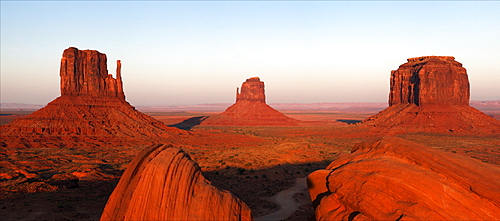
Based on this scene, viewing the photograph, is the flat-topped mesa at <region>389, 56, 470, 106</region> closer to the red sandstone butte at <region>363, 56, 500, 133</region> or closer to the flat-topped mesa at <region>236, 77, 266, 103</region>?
the red sandstone butte at <region>363, 56, 500, 133</region>

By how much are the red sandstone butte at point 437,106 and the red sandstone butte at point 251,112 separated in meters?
52.7

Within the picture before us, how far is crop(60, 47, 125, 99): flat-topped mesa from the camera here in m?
71.9

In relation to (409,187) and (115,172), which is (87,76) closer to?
(115,172)

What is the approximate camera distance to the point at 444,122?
8488 centimetres

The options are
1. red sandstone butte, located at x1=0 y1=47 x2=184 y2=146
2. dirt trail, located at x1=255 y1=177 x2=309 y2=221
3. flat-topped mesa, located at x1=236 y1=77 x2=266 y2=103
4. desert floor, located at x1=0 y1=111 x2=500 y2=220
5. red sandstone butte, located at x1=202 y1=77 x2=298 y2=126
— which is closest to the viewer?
dirt trail, located at x1=255 y1=177 x2=309 y2=221

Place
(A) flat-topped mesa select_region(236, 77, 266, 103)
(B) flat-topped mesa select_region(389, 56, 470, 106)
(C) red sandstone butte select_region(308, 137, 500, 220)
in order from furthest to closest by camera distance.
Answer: (A) flat-topped mesa select_region(236, 77, 266, 103), (B) flat-topped mesa select_region(389, 56, 470, 106), (C) red sandstone butte select_region(308, 137, 500, 220)

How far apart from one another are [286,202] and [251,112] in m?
132

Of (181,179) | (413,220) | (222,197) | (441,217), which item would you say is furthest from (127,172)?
(441,217)

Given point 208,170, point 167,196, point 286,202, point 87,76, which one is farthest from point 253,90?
point 167,196

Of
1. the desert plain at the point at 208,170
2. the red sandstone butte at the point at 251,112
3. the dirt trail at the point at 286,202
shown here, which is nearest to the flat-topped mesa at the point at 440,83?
the desert plain at the point at 208,170

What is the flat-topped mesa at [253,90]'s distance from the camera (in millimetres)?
165250

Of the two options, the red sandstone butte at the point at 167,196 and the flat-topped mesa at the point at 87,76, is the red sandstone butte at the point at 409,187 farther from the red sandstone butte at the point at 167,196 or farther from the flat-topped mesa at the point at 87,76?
the flat-topped mesa at the point at 87,76

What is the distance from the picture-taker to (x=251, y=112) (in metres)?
155

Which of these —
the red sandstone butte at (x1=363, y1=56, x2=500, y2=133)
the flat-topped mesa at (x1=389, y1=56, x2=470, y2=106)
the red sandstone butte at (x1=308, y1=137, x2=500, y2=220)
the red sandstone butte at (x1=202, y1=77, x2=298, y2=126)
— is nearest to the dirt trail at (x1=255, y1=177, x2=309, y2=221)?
the red sandstone butte at (x1=308, y1=137, x2=500, y2=220)
